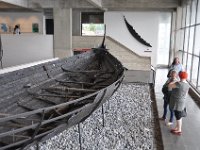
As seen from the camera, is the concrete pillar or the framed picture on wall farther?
the framed picture on wall

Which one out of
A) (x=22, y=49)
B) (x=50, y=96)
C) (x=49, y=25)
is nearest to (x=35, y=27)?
(x=49, y=25)

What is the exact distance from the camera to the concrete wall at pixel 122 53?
1301 centimetres

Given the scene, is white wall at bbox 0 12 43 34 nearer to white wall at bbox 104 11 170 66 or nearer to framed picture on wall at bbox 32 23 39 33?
framed picture on wall at bbox 32 23 39 33

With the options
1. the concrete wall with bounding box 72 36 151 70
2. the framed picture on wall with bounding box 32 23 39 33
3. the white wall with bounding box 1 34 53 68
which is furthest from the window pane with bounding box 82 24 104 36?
the white wall with bounding box 1 34 53 68

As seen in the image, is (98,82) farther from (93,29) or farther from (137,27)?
(93,29)

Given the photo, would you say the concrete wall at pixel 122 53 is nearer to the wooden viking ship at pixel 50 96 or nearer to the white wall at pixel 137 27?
the white wall at pixel 137 27

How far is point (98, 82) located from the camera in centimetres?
573

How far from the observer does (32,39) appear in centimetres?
1164

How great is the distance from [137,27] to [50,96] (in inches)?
519

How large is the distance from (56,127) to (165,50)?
51.8 feet

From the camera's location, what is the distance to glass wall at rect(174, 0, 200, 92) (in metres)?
9.90

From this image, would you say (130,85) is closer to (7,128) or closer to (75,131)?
(75,131)

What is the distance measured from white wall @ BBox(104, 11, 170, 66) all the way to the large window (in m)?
1.11

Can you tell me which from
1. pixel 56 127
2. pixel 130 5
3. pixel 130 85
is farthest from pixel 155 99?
pixel 130 5
